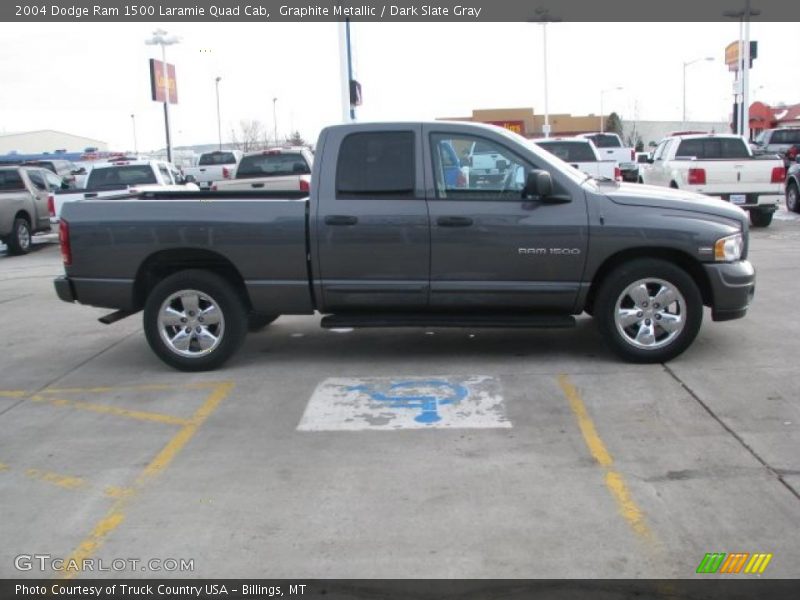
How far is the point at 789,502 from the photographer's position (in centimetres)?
445

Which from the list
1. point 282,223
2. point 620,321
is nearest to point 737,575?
point 620,321

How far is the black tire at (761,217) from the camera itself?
57.0ft

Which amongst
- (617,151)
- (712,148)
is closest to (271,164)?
(712,148)

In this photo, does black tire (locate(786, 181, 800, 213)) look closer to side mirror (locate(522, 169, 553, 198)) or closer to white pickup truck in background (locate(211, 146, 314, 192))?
white pickup truck in background (locate(211, 146, 314, 192))

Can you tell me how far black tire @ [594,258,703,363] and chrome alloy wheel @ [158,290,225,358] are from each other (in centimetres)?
324

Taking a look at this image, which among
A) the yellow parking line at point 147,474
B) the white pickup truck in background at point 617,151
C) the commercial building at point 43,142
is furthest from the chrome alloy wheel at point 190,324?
the commercial building at point 43,142

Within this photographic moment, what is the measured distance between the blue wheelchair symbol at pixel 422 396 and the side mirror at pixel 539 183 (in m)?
1.65

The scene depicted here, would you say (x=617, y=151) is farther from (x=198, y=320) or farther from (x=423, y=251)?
(x=198, y=320)

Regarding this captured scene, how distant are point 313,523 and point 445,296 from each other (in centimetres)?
301

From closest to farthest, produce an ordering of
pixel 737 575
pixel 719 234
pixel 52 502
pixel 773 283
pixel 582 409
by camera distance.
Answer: pixel 737 575 → pixel 52 502 → pixel 582 409 → pixel 719 234 → pixel 773 283

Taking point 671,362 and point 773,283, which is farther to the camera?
point 773,283

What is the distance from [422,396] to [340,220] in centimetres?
164

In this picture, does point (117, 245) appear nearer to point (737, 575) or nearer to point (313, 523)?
point (313, 523)

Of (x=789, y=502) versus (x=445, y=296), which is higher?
(x=445, y=296)
